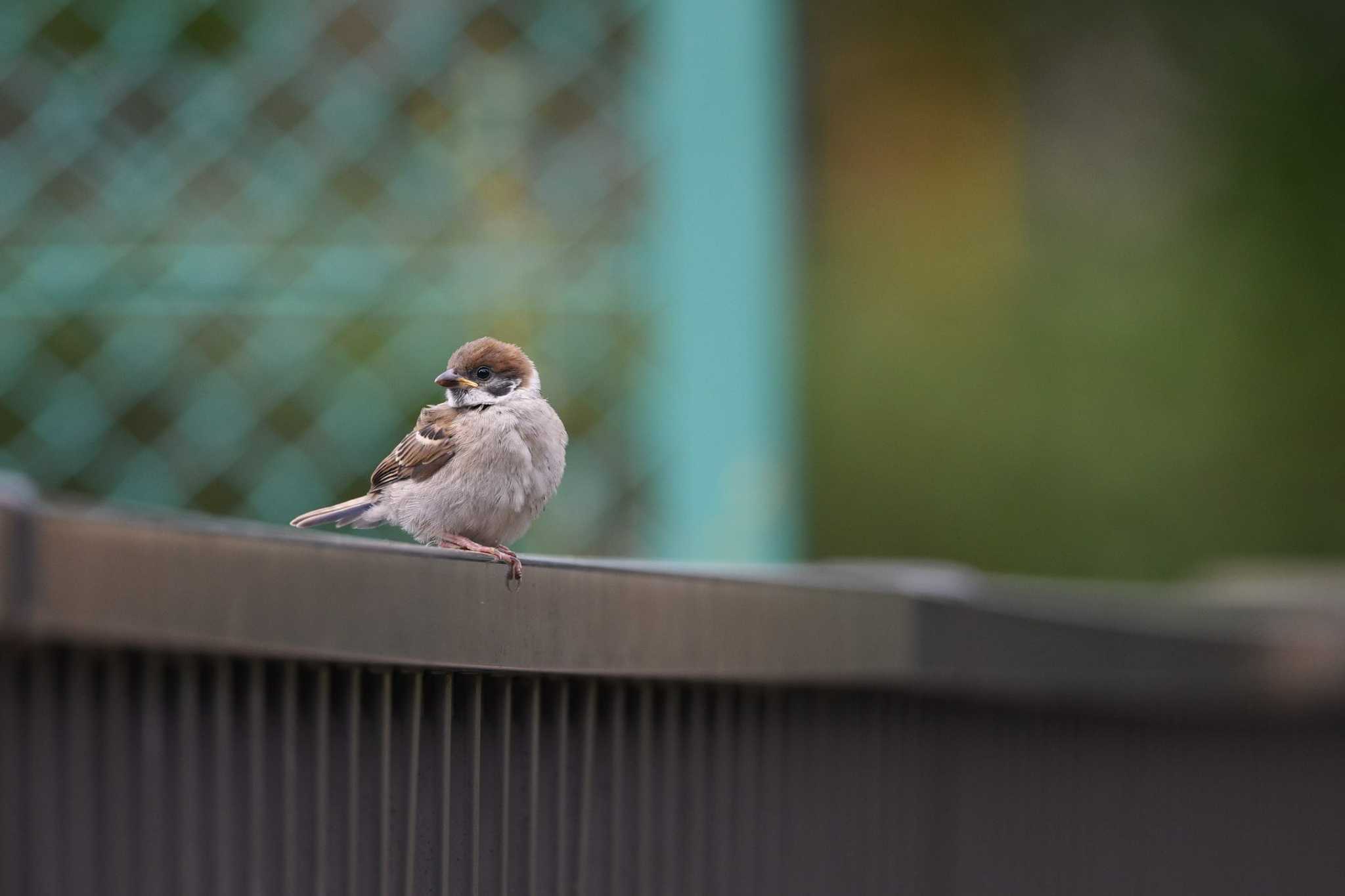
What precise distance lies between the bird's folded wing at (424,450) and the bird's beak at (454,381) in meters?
0.03

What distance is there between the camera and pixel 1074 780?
2.59 meters

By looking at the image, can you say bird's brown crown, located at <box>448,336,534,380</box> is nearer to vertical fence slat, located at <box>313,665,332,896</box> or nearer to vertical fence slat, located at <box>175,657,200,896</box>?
vertical fence slat, located at <box>313,665,332,896</box>

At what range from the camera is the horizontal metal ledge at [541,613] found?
2.57 feet

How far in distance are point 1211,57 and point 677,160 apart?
5.21m

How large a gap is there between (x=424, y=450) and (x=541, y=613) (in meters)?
0.54

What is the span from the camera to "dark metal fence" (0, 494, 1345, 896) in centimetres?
80

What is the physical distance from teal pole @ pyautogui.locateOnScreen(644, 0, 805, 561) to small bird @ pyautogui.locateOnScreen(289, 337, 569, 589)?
2.26 meters

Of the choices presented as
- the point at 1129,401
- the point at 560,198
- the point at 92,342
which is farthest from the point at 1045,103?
the point at 92,342

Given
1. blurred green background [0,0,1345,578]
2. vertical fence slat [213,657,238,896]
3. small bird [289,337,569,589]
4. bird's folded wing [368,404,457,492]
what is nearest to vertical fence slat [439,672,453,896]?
vertical fence slat [213,657,238,896]

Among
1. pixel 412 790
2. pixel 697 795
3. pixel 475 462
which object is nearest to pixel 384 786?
pixel 412 790

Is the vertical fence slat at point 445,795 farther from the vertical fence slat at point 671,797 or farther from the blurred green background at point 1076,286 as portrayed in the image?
the blurred green background at point 1076,286

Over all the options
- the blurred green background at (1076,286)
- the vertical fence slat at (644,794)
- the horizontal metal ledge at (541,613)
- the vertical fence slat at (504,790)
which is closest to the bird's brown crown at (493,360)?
the horizontal metal ledge at (541,613)

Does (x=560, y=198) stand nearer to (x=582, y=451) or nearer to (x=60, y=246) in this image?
(x=582, y=451)

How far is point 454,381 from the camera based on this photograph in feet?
5.62
